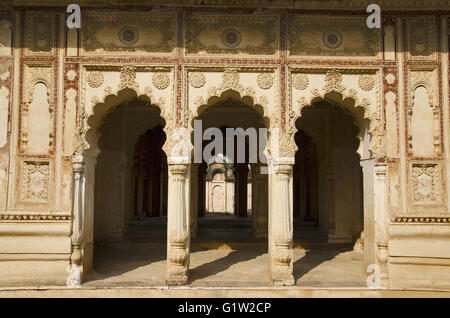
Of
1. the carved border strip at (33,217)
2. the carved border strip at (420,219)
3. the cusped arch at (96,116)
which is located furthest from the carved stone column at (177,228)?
the carved border strip at (420,219)

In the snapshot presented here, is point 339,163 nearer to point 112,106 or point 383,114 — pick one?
point 383,114

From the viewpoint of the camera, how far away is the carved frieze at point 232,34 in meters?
6.99

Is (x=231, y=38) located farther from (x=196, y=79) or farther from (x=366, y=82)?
(x=366, y=82)

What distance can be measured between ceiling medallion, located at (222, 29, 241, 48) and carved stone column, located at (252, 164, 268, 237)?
4.58 m

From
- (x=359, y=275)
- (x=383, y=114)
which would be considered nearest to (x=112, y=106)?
(x=383, y=114)

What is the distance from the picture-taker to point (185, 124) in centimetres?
679

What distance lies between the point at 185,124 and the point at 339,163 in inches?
198

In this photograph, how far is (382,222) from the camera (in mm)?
6715

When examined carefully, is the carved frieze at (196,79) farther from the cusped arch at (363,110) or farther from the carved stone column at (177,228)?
the cusped arch at (363,110)

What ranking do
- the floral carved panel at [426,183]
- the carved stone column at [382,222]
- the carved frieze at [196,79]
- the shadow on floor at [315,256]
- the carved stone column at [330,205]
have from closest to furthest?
the carved stone column at [382,222]
the floral carved panel at [426,183]
the carved frieze at [196,79]
the shadow on floor at [315,256]
the carved stone column at [330,205]

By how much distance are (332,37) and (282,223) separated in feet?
10.9

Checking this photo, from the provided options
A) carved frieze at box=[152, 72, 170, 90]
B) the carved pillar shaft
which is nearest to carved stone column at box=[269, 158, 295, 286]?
carved frieze at box=[152, 72, 170, 90]

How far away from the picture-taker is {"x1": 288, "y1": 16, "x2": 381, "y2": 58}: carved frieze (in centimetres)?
702

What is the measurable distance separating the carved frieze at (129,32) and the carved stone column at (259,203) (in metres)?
5.02
